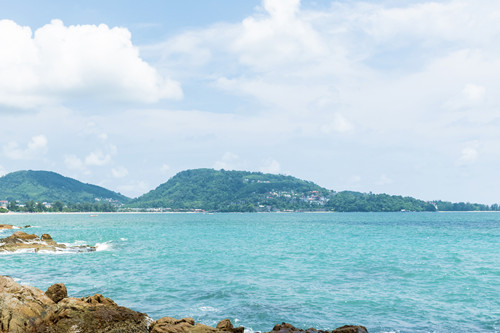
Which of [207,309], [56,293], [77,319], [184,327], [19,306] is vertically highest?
[19,306]

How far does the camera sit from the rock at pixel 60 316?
1497 centimetres

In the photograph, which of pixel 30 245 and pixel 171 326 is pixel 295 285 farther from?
pixel 30 245

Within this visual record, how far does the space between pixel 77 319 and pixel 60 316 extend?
724 millimetres

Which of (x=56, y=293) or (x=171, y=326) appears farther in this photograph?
(x=56, y=293)

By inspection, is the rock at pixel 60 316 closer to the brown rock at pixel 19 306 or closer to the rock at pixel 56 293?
the brown rock at pixel 19 306

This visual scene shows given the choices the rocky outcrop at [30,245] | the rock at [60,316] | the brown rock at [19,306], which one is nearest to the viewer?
the brown rock at [19,306]

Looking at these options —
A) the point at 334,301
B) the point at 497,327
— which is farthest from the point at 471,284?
the point at 334,301

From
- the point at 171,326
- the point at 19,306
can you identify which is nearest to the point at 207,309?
the point at 171,326

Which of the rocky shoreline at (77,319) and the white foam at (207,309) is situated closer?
the rocky shoreline at (77,319)

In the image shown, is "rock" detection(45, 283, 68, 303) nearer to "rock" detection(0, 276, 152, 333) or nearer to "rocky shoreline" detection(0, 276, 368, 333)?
"rocky shoreline" detection(0, 276, 368, 333)

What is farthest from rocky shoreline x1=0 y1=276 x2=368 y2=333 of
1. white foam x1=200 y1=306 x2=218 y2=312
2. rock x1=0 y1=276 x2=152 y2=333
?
white foam x1=200 y1=306 x2=218 y2=312

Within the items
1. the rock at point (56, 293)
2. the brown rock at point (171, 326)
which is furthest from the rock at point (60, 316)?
the rock at point (56, 293)

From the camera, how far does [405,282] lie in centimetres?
2975

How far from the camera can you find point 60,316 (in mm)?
15664
